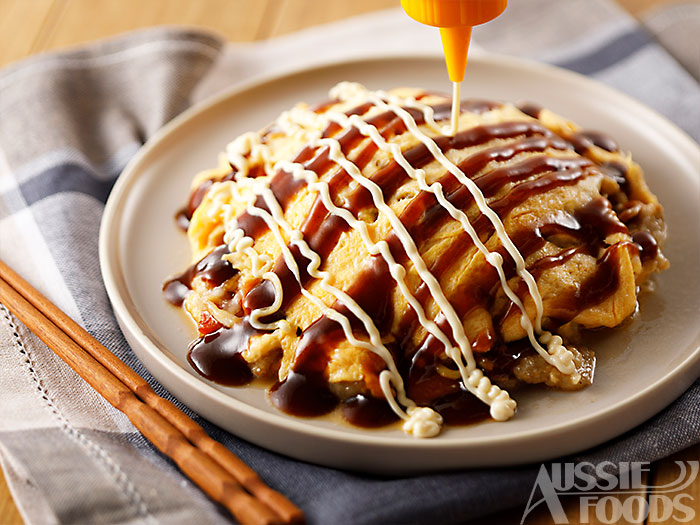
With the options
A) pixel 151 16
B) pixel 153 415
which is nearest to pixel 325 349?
pixel 153 415

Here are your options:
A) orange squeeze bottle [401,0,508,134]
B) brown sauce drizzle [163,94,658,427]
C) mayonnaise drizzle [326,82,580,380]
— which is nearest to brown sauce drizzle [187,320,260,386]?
brown sauce drizzle [163,94,658,427]

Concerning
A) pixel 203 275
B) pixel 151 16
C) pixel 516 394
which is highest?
pixel 151 16

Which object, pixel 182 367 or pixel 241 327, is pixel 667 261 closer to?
pixel 241 327

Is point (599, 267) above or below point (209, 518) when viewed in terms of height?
above

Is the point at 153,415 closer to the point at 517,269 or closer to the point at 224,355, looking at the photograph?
the point at 224,355

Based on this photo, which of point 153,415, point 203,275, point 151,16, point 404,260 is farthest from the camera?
point 151,16

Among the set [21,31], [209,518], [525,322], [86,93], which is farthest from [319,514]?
[21,31]

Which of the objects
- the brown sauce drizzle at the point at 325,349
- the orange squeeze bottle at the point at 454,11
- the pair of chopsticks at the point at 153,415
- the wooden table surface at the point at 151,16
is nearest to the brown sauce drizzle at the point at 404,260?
the brown sauce drizzle at the point at 325,349
